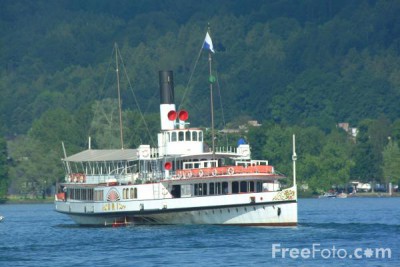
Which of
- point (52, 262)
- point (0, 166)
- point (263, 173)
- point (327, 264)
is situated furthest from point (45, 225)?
point (0, 166)

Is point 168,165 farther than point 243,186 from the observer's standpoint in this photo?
Yes

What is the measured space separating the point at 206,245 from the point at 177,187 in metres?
16.7

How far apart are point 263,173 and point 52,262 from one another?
21.3 meters

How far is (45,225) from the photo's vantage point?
378ft

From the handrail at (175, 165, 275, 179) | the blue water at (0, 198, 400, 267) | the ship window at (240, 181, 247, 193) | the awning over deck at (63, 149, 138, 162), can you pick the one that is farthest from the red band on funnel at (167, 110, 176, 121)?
the ship window at (240, 181, 247, 193)

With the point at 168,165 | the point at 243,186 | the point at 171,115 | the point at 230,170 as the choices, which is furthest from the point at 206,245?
the point at 171,115

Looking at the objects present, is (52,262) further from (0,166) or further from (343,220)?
(0,166)

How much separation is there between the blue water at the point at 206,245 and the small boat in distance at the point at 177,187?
1309 millimetres

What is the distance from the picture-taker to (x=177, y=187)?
328 ft

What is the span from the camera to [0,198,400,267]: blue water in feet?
249

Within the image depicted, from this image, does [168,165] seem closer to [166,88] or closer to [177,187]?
[177,187]

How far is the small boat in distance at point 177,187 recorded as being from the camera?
94250 millimetres

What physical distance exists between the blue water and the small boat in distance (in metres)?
1.31


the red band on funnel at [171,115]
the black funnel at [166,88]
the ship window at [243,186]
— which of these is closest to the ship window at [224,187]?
the ship window at [243,186]
